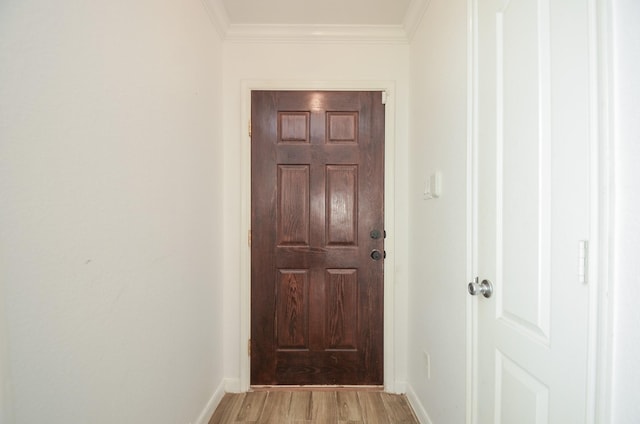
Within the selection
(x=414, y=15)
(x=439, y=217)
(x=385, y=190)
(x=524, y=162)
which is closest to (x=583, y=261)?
(x=524, y=162)

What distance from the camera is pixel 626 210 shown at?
1.97ft

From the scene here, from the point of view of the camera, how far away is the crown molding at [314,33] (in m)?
1.98

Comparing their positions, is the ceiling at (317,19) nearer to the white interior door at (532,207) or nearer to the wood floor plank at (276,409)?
the white interior door at (532,207)

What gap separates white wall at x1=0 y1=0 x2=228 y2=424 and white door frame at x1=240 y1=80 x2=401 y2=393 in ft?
1.64

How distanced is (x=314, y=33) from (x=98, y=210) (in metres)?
1.75

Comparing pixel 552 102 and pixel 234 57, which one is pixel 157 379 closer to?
pixel 552 102

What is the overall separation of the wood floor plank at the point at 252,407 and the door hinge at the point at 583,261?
5.79 ft

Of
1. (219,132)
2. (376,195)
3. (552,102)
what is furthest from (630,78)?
(219,132)

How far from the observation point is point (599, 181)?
0.64 m

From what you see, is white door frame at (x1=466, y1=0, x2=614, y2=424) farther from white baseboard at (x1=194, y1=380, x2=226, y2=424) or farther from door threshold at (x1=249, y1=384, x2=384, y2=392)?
white baseboard at (x1=194, y1=380, x2=226, y2=424)

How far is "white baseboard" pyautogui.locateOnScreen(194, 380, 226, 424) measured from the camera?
1.63 meters

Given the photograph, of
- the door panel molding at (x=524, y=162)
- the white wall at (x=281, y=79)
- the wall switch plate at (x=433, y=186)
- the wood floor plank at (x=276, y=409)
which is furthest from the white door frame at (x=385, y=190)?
the door panel molding at (x=524, y=162)

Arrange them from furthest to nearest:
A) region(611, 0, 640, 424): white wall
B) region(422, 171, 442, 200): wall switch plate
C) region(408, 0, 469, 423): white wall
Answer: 1. region(422, 171, 442, 200): wall switch plate
2. region(408, 0, 469, 423): white wall
3. region(611, 0, 640, 424): white wall

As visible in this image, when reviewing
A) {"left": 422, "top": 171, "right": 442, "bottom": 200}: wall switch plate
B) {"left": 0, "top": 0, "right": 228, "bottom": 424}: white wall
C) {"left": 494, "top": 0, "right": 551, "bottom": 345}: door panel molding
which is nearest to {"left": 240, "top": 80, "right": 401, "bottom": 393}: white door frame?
{"left": 422, "top": 171, "right": 442, "bottom": 200}: wall switch plate
